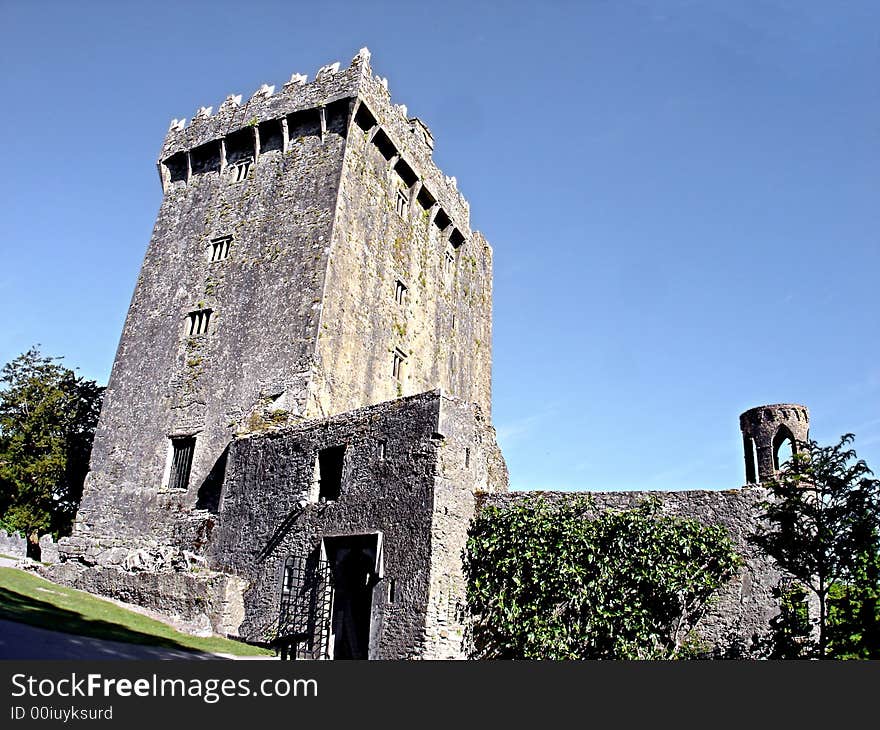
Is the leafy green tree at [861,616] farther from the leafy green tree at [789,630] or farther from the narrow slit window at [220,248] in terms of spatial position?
the narrow slit window at [220,248]

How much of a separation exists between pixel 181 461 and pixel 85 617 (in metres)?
9.77

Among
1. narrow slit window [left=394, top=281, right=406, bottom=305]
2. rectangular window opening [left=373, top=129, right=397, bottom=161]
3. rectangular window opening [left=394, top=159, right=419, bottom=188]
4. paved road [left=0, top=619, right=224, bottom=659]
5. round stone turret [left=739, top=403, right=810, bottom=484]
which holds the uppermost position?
rectangular window opening [left=373, top=129, right=397, bottom=161]

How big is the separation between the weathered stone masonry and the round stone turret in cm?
8

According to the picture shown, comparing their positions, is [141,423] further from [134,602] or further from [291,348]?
[134,602]

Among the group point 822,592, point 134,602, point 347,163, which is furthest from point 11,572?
point 822,592

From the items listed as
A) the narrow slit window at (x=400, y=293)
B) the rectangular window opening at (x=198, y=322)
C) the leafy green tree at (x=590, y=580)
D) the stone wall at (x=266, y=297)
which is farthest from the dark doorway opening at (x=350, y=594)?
the narrow slit window at (x=400, y=293)

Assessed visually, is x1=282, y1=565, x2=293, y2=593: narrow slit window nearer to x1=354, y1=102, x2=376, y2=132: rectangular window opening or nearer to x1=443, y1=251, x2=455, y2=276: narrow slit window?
x1=354, y1=102, x2=376, y2=132: rectangular window opening

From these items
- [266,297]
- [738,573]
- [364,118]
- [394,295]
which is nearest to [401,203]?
[364,118]

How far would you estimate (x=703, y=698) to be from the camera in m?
Answer: 8.70

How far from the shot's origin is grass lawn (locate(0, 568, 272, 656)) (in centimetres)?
1331

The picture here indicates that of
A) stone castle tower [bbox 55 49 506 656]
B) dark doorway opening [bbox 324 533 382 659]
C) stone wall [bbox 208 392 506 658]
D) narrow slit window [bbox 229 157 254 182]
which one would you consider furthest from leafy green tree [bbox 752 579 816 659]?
narrow slit window [bbox 229 157 254 182]

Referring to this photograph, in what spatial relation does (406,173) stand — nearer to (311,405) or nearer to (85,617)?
(311,405)

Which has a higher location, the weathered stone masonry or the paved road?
the weathered stone masonry

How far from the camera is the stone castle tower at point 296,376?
16.7 metres
